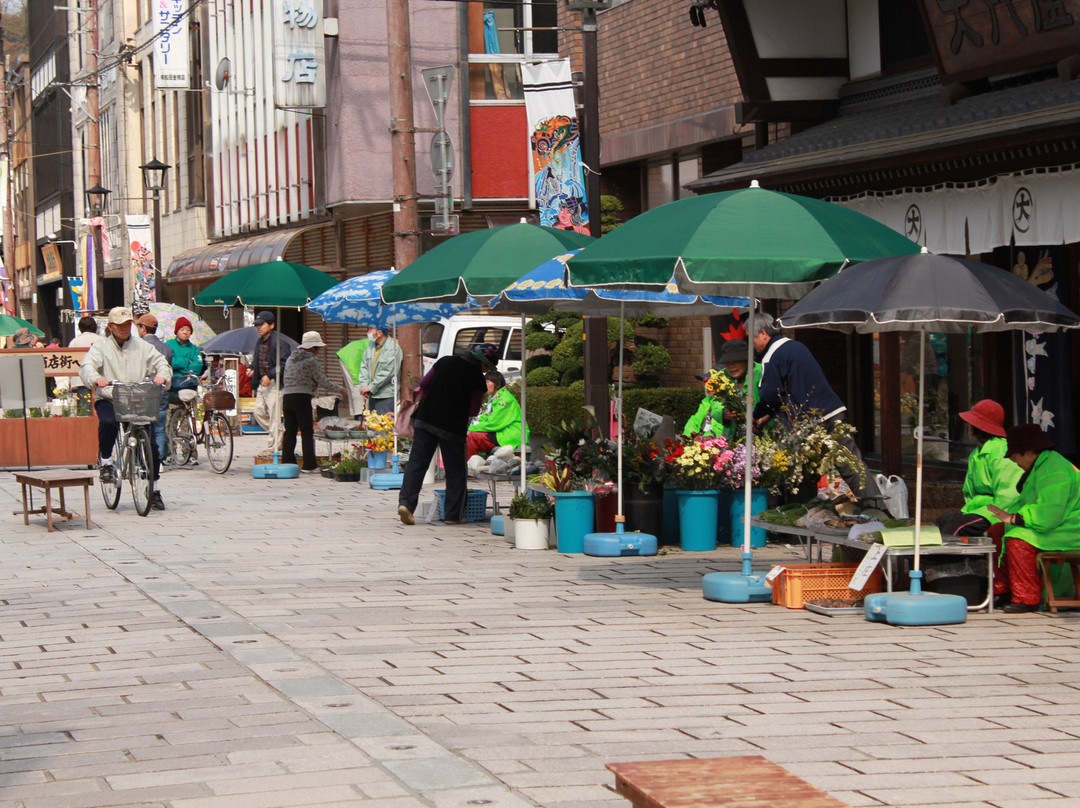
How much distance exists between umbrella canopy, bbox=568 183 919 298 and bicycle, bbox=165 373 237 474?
11.1m

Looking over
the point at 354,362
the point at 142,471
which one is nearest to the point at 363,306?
the point at 142,471

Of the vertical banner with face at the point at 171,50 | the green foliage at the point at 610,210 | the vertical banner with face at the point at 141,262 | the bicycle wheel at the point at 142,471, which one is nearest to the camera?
the bicycle wheel at the point at 142,471

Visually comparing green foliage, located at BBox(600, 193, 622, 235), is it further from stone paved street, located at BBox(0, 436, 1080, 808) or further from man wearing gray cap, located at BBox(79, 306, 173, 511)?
stone paved street, located at BBox(0, 436, 1080, 808)

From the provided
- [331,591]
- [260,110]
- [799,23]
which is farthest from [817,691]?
[260,110]

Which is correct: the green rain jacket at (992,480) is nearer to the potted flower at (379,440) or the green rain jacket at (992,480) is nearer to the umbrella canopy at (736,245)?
the umbrella canopy at (736,245)

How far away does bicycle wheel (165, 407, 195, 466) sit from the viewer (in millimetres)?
20797

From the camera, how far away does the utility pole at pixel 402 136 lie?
18.3 meters

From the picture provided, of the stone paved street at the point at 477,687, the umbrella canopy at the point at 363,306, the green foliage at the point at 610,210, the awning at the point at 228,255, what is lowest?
the stone paved street at the point at 477,687

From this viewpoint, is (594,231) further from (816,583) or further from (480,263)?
(816,583)

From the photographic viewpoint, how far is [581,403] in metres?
20.4

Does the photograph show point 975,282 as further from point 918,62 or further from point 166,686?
point 918,62

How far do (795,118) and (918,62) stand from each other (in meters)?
1.51

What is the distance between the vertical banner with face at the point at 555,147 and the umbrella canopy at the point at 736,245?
25.0ft

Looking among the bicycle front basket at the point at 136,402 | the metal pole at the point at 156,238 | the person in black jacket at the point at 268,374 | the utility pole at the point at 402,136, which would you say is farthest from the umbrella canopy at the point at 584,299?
the metal pole at the point at 156,238
